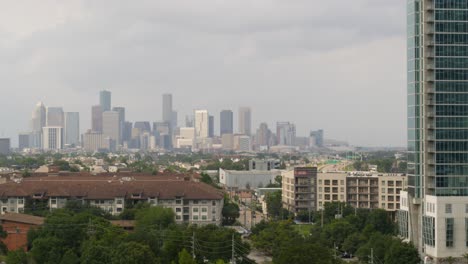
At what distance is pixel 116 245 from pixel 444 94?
16.0m

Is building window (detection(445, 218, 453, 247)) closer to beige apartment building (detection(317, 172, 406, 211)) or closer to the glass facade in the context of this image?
the glass facade

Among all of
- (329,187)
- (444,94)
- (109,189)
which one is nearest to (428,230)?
(444,94)

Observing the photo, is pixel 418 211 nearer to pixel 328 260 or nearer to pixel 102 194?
pixel 328 260

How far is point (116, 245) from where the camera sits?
107 ft

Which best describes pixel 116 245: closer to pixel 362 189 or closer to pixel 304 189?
pixel 362 189

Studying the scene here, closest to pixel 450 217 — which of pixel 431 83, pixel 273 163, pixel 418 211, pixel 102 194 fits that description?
pixel 418 211

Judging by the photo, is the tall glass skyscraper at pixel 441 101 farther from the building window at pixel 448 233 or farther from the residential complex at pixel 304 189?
the residential complex at pixel 304 189

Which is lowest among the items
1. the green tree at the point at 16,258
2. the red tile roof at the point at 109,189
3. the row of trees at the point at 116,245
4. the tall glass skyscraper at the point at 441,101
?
the green tree at the point at 16,258

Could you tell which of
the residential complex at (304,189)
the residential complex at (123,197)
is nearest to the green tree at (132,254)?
the residential complex at (123,197)

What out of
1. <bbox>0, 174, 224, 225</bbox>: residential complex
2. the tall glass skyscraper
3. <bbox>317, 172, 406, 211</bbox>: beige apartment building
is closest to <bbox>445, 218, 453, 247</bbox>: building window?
the tall glass skyscraper

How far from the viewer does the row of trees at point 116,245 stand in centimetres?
3145

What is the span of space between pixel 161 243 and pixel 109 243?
17.2ft

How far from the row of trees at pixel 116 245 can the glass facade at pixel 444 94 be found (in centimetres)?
927

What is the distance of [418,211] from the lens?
133ft
